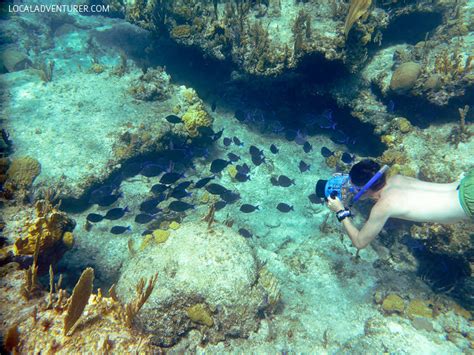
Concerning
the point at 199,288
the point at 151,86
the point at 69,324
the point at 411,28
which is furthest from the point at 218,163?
the point at 411,28

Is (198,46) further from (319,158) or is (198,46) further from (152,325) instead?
(152,325)

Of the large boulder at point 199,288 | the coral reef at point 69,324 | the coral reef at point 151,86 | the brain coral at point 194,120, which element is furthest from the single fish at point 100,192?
the coral reef at point 151,86

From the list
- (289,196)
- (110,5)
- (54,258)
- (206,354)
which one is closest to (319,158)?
(289,196)

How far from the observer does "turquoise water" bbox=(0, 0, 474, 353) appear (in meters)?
5.30

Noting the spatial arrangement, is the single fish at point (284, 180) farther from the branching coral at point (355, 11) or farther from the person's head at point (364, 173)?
the branching coral at point (355, 11)

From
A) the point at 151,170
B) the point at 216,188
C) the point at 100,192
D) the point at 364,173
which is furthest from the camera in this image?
the point at 151,170

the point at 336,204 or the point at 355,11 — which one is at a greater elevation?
the point at 355,11

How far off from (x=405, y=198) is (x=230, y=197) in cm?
454

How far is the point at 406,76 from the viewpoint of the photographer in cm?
780

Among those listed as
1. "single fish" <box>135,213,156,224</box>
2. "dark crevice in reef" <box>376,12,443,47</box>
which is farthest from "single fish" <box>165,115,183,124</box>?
"dark crevice in reef" <box>376,12,443,47</box>

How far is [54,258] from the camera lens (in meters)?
5.44

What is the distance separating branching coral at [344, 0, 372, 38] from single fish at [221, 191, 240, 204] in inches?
221

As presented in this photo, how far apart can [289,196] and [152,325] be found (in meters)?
5.19

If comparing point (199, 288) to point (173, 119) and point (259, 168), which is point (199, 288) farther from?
point (259, 168)
